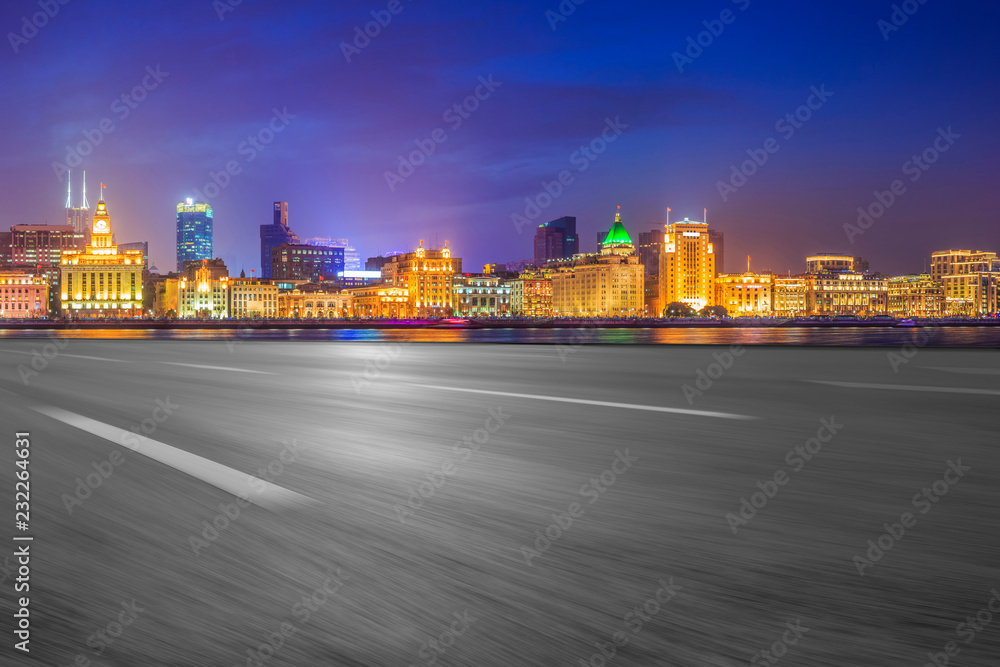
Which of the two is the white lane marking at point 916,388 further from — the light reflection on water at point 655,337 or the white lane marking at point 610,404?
the light reflection on water at point 655,337

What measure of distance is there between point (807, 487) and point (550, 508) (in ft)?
4.78

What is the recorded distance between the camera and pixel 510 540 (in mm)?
3232

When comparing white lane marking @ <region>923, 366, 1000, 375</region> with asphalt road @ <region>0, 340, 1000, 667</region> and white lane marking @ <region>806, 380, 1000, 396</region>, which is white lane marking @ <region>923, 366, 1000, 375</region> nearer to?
white lane marking @ <region>806, 380, 1000, 396</region>

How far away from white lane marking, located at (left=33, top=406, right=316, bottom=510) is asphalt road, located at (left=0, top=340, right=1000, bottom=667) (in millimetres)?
32

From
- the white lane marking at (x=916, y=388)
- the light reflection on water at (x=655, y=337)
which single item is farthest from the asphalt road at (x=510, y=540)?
the light reflection on water at (x=655, y=337)

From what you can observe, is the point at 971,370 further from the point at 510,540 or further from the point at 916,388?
the point at 510,540

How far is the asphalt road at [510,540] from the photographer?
2229 millimetres

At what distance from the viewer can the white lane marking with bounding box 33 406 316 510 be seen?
4066 millimetres

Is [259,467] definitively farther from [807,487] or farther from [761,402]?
[761,402]

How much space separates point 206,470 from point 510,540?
2493 mm

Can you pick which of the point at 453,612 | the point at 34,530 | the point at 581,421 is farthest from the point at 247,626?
the point at 581,421

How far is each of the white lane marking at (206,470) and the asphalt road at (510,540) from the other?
0.03 m

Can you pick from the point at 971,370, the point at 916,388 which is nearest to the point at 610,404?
the point at 916,388

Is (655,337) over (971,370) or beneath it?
beneath
